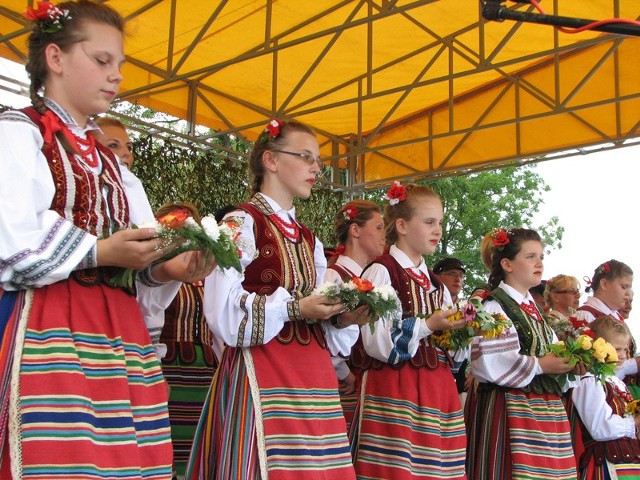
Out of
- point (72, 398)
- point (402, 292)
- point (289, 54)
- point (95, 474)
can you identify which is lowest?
point (95, 474)

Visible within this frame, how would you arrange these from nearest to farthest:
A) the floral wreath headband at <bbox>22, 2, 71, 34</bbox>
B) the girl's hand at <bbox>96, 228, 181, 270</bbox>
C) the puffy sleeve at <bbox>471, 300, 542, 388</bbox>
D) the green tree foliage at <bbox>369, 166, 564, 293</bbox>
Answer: the girl's hand at <bbox>96, 228, 181, 270</bbox> → the floral wreath headband at <bbox>22, 2, 71, 34</bbox> → the puffy sleeve at <bbox>471, 300, 542, 388</bbox> → the green tree foliage at <bbox>369, 166, 564, 293</bbox>

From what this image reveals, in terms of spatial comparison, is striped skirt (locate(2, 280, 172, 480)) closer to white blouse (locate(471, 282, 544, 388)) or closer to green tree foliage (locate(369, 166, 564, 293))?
white blouse (locate(471, 282, 544, 388))

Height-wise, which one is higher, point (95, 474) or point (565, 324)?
point (565, 324)

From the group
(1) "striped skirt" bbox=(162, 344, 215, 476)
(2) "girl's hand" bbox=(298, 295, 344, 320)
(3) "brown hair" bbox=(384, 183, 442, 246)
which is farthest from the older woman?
(2) "girl's hand" bbox=(298, 295, 344, 320)

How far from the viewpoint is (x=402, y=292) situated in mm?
3949

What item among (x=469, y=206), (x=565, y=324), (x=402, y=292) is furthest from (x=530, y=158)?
(x=469, y=206)

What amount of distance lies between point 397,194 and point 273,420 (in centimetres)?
181

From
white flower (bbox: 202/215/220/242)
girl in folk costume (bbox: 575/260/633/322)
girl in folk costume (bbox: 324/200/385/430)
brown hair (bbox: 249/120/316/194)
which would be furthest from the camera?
girl in folk costume (bbox: 575/260/633/322)

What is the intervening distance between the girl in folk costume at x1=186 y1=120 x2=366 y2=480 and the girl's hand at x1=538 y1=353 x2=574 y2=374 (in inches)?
57.0

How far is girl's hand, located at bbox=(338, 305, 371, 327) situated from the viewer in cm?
304

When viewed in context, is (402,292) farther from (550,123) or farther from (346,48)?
(550,123)

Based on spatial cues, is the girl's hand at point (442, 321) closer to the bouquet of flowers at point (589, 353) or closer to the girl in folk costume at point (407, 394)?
the girl in folk costume at point (407, 394)

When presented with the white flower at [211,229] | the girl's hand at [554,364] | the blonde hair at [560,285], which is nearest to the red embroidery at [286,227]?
the white flower at [211,229]

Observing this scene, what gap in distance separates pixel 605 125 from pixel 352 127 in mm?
2668
